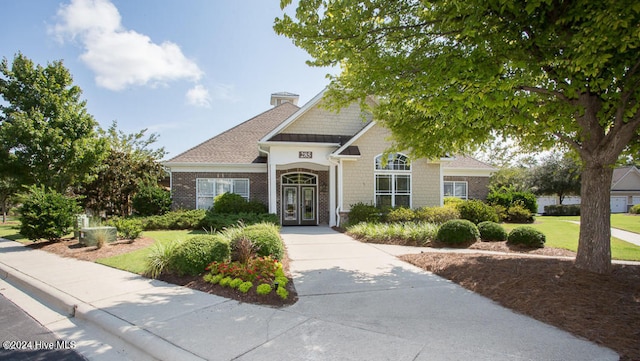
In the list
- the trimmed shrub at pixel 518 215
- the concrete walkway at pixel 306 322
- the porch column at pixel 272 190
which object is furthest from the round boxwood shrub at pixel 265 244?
the trimmed shrub at pixel 518 215

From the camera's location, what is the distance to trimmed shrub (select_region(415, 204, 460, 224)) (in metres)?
15.3

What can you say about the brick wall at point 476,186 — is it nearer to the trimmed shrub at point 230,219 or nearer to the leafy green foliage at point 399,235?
the leafy green foliage at point 399,235

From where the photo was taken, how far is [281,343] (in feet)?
13.3

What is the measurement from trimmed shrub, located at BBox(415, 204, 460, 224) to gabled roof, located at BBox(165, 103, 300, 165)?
934 cm

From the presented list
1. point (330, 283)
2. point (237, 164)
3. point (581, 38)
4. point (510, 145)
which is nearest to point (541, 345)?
point (330, 283)

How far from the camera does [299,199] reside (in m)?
19.4

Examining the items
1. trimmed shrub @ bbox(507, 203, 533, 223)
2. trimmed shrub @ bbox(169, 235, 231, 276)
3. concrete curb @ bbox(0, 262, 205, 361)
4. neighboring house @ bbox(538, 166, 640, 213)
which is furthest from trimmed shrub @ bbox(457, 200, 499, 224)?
neighboring house @ bbox(538, 166, 640, 213)

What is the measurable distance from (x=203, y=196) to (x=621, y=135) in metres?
17.9

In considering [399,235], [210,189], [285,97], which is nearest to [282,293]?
[399,235]

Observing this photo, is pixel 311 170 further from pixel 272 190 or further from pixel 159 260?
pixel 159 260

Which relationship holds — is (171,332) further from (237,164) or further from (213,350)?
(237,164)

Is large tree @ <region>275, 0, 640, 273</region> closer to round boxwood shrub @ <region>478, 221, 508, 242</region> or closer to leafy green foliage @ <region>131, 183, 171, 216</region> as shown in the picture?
round boxwood shrub @ <region>478, 221, 508, 242</region>

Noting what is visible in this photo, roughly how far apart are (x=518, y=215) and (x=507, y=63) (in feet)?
54.9

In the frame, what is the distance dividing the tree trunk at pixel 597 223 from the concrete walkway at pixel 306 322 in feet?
8.25
